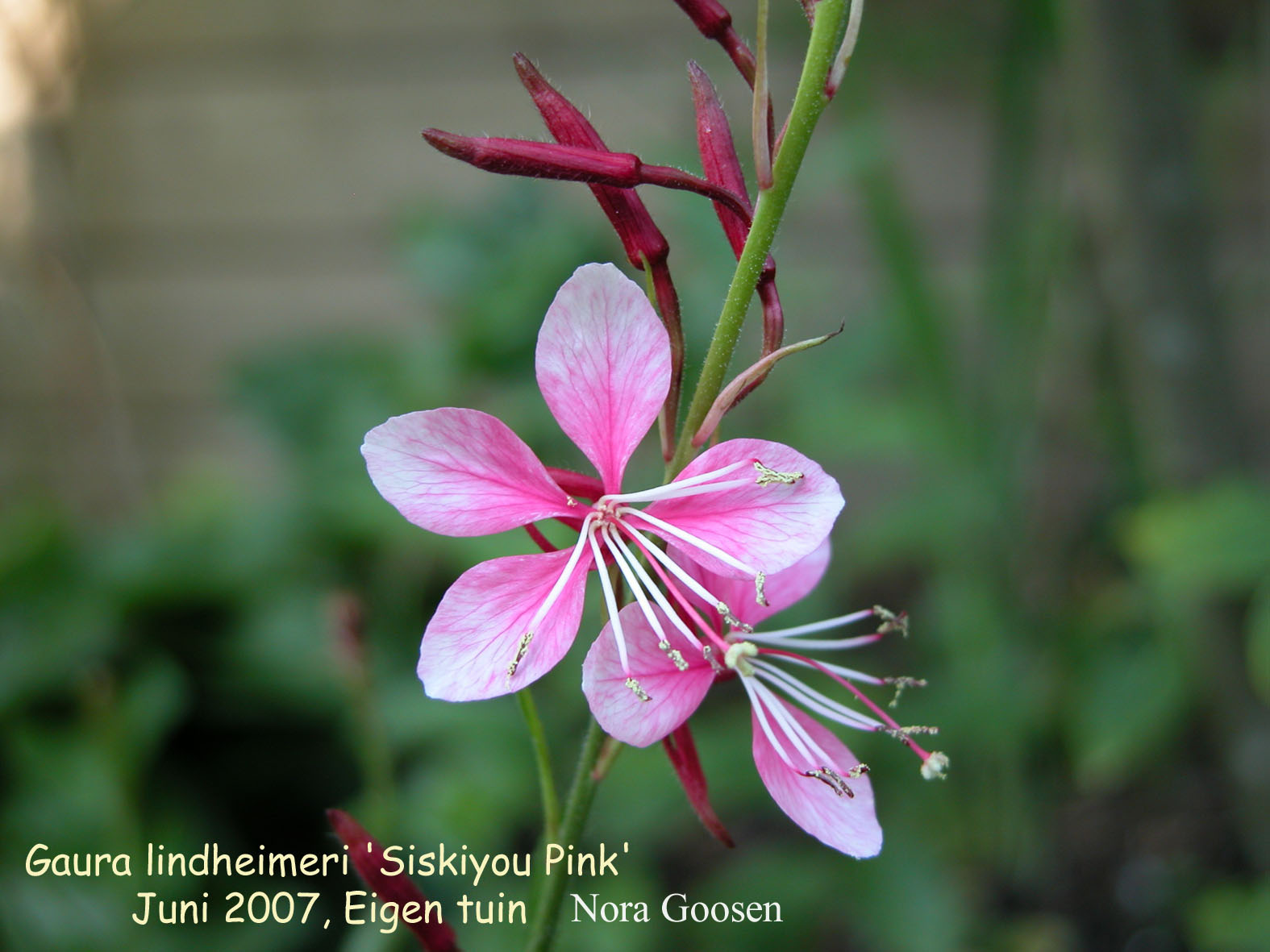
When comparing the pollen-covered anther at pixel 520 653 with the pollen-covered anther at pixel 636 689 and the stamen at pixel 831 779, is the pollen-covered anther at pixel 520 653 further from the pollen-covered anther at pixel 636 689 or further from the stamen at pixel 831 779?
the stamen at pixel 831 779

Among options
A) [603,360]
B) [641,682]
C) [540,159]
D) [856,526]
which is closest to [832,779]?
[641,682]

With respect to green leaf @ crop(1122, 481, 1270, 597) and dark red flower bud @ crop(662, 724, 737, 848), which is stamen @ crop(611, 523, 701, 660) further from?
green leaf @ crop(1122, 481, 1270, 597)

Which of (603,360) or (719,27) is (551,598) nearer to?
(603,360)

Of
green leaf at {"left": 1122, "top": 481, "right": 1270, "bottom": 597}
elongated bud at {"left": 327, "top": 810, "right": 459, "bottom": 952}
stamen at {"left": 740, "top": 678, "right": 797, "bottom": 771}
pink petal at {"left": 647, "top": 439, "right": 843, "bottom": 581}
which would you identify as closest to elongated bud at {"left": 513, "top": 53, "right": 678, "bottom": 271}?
pink petal at {"left": 647, "top": 439, "right": 843, "bottom": 581}

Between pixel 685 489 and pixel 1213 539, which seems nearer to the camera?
pixel 685 489

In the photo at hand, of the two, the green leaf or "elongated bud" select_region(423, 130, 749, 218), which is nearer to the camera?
"elongated bud" select_region(423, 130, 749, 218)

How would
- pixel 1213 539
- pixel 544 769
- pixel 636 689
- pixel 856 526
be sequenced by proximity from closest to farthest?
pixel 636 689 → pixel 544 769 → pixel 1213 539 → pixel 856 526

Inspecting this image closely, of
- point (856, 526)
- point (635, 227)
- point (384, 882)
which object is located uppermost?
point (635, 227)
